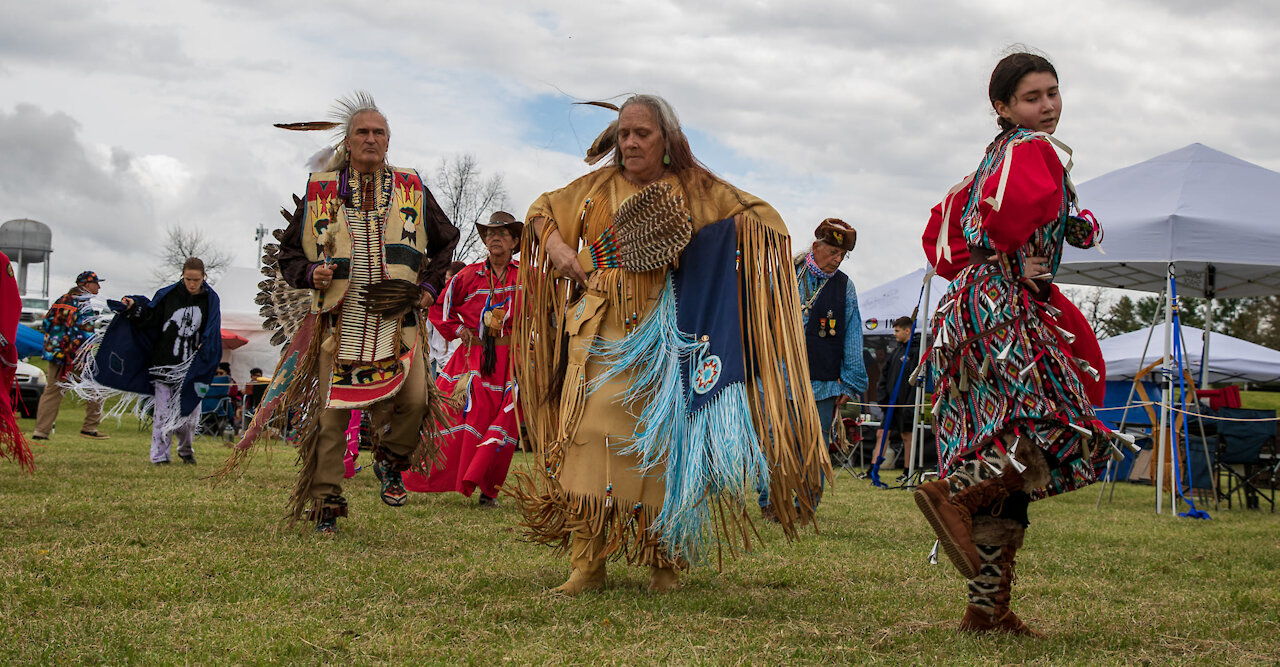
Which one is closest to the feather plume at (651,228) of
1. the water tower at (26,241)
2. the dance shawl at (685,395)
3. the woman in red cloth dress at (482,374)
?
the dance shawl at (685,395)

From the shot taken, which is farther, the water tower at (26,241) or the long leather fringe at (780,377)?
the water tower at (26,241)

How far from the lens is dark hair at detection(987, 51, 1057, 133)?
3.57 m

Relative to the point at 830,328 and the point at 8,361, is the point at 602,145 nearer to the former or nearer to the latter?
the point at 830,328

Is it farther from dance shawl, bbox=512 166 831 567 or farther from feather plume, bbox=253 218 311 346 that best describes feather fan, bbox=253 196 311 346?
dance shawl, bbox=512 166 831 567

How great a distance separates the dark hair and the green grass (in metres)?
1.71

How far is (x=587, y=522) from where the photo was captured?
13.7 ft

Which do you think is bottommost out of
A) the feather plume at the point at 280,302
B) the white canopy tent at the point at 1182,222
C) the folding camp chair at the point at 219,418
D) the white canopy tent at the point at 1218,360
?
the folding camp chair at the point at 219,418

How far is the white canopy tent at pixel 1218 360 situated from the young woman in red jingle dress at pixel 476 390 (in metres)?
11.1

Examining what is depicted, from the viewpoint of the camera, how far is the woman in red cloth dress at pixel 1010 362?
3.37 m

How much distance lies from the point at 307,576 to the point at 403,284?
1.89 meters

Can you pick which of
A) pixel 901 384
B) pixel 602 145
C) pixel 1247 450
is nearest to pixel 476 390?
pixel 602 145

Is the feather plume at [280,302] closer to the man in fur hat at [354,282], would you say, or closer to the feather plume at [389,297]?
the man in fur hat at [354,282]

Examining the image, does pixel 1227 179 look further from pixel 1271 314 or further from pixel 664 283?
pixel 1271 314

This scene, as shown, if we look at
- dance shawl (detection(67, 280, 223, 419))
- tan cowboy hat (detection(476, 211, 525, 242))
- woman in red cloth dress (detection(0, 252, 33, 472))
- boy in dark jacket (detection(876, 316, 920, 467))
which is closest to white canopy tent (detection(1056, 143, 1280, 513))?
boy in dark jacket (detection(876, 316, 920, 467))
